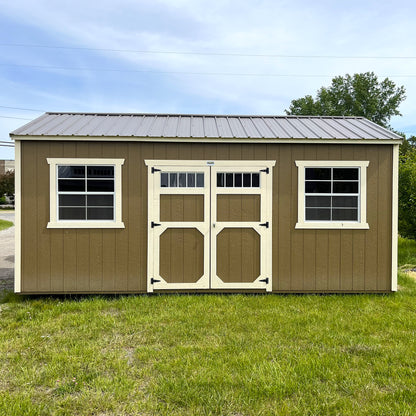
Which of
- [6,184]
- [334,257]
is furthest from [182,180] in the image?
[6,184]

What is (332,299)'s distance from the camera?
16.3ft

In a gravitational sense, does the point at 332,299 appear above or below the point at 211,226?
below

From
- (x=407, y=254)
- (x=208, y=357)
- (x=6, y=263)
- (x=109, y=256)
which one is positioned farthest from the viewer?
(x=407, y=254)

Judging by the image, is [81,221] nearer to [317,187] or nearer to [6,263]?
[317,187]

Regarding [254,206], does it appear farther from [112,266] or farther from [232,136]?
[112,266]

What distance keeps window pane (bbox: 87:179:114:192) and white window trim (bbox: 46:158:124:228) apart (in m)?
0.10

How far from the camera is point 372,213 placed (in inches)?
205

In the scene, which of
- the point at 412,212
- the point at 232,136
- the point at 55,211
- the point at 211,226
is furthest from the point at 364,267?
the point at 55,211

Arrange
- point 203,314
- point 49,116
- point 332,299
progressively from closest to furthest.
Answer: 1. point 203,314
2. point 332,299
3. point 49,116

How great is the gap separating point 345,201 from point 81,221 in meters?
4.64

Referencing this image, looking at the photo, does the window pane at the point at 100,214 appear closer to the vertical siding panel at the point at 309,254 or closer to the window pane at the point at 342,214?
the vertical siding panel at the point at 309,254

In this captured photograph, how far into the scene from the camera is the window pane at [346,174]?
17.1 feet

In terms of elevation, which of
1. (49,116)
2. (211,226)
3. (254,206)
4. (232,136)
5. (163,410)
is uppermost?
(49,116)

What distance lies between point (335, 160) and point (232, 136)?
73.7 inches
